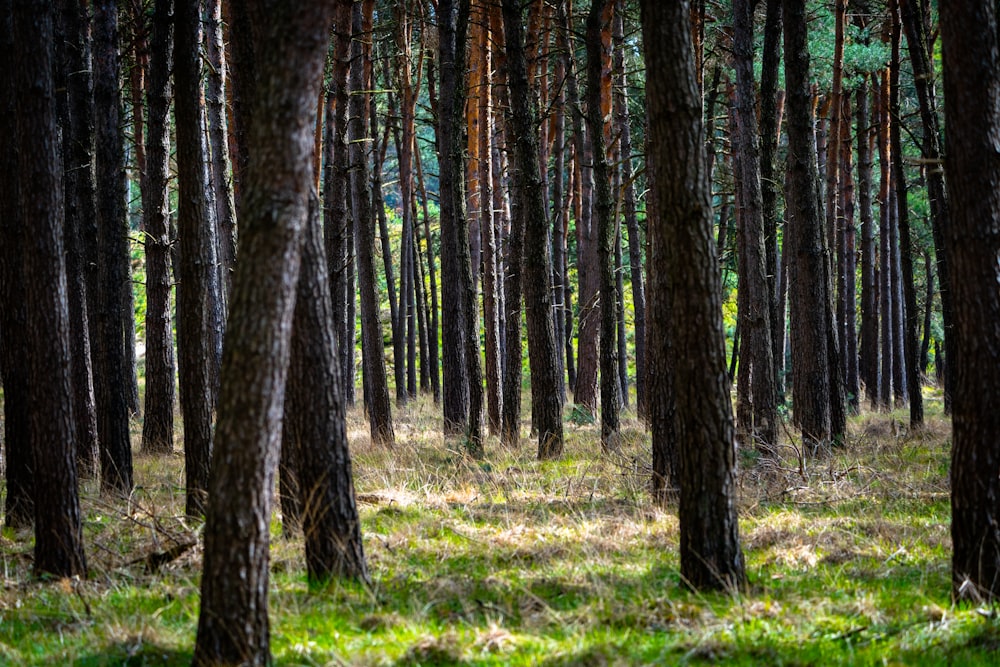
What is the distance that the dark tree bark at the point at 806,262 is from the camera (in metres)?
11.4

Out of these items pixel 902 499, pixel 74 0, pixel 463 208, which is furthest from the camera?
pixel 463 208

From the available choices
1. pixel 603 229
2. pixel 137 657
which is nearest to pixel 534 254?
pixel 603 229

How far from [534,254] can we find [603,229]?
39.0 inches

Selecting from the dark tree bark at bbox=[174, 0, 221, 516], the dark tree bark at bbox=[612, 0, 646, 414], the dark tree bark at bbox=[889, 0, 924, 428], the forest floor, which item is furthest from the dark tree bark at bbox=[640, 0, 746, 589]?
the dark tree bark at bbox=[889, 0, 924, 428]

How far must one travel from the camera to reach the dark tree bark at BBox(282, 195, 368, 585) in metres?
5.81

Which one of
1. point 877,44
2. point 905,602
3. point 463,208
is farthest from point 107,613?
point 877,44

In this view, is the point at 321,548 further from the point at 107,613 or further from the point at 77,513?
the point at 77,513

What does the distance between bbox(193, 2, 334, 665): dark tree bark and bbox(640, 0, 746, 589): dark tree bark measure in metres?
2.33

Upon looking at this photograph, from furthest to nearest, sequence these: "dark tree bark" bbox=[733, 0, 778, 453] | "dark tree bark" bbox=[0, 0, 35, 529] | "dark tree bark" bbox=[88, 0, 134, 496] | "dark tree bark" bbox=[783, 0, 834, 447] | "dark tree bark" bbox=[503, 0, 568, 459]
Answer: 1. "dark tree bark" bbox=[733, 0, 778, 453]
2. "dark tree bark" bbox=[503, 0, 568, 459]
3. "dark tree bark" bbox=[783, 0, 834, 447]
4. "dark tree bark" bbox=[88, 0, 134, 496]
5. "dark tree bark" bbox=[0, 0, 35, 529]

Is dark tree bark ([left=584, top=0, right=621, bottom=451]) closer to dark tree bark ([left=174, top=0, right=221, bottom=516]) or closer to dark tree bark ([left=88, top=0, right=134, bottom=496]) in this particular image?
dark tree bark ([left=174, top=0, right=221, bottom=516])

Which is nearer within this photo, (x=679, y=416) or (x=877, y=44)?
(x=679, y=416)

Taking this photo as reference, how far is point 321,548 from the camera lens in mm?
5922

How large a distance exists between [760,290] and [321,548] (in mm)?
7688

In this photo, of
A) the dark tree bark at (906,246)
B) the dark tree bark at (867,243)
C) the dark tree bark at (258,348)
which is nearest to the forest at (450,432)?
the dark tree bark at (258,348)
